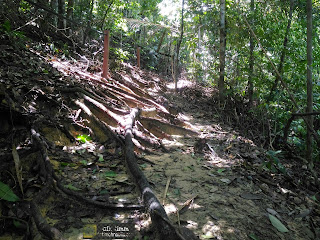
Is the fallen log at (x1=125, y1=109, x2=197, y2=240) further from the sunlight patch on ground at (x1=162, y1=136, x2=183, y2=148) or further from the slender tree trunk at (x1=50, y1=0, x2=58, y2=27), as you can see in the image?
the slender tree trunk at (x1=50, y1=0, x2=58, y2=27)

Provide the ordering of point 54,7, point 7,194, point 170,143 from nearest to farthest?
point 7,194 → point 170,143 → point 54,7

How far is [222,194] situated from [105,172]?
1391mm

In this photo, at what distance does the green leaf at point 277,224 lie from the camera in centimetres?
222

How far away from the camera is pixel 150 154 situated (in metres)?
3.62

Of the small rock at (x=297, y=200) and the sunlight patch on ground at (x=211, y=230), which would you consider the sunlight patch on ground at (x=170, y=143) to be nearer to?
the small rock at (x=297, y=200)

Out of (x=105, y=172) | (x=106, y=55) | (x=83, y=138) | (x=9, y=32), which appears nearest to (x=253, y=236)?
(x=105, y=172)

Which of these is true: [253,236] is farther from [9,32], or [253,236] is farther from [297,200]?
[9,32]

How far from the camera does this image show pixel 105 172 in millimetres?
2766

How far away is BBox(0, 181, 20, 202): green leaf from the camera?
1.77m

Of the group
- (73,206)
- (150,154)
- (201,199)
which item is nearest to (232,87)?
(150,154)

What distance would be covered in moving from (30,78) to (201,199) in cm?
303

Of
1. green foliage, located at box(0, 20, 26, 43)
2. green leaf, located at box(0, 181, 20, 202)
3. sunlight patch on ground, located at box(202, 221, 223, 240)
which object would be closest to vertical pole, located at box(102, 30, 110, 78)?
green foliage, located at box(0, 20, 26, 43)

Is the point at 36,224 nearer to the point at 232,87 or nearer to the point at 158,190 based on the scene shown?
the point at 158,190

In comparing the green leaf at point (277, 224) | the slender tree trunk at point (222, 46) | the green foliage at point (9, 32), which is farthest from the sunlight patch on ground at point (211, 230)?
the slender tree trunk at point (222, 46)
